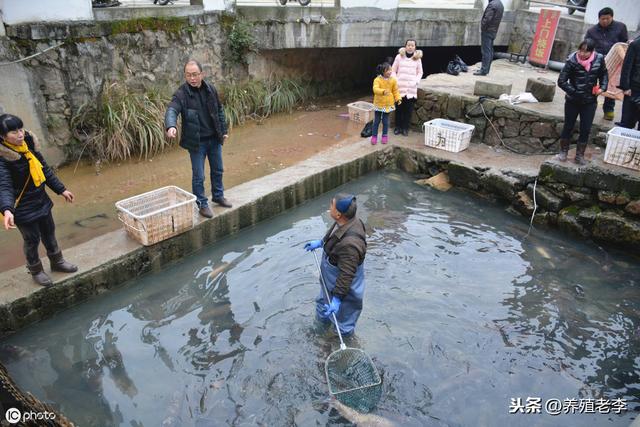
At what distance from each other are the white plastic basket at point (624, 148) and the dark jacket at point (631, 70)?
1.90 ft

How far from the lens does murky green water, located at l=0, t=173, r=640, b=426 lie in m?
4.26

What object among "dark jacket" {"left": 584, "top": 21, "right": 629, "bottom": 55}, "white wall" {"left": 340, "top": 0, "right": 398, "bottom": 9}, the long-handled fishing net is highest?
"white wall" {"left": 340, "top": 0, "right": 398, "bottom": 9}

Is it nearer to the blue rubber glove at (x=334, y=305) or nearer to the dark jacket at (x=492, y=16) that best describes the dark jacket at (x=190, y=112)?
the blue rubber glove at (x=334, y=305)

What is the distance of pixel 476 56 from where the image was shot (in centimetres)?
1472

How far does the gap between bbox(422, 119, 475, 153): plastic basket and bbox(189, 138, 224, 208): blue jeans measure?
406 cm

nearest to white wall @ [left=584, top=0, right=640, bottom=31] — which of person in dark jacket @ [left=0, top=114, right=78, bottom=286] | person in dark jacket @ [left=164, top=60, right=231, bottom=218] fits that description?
person in dark jacket @ [left=164, top=60, right=231, bottom=218]

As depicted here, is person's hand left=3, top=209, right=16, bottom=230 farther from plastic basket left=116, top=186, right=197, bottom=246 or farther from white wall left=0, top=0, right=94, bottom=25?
white wall left=0, top=0, right=94, bottom=25

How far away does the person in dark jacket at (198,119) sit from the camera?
557 centimetres

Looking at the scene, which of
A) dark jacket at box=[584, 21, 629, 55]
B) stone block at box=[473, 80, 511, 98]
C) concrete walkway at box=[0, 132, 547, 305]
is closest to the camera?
concrete walkway at box=[0, 132, 547, 305]

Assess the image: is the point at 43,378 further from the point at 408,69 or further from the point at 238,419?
the point at 408,69

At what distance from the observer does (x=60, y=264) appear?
5.11 m

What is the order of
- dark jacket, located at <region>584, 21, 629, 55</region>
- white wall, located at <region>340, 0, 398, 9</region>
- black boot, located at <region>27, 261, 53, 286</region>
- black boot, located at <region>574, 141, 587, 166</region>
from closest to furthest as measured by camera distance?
black boot, located at <region>27, 261, 53, 286</region>
black boot, located at <region>574, 141, 587, 166</region>
dark jacket, located at <region>584, 21, 629, 55</region>
white wall, located at <region>340, 0, 398, 9</region>

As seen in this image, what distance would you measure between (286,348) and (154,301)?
163 cm

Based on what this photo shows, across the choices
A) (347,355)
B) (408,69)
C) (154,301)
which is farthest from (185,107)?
(408,69)
